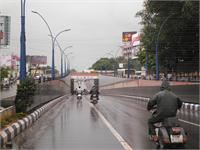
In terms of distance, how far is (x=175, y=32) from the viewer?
1721 inches

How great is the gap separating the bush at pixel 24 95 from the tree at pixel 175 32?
17487 millimetres

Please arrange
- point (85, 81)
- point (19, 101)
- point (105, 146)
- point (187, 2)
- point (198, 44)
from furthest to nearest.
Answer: point (85, 81), point (198, 44), point (187, 2), point (19, 101), point (105, 146)

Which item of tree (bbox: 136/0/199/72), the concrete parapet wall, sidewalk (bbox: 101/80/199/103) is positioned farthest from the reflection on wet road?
tree (bbox: 136/0/199/72)

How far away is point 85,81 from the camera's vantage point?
89188 millimetres

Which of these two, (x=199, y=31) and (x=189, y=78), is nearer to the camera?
(x=199, y=31)

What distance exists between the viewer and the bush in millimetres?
19859

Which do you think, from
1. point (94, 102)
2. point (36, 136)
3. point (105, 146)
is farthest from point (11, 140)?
point (94, 102)

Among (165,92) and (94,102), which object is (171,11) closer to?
(94,102)

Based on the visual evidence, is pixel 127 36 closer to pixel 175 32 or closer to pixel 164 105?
pixel 175 32

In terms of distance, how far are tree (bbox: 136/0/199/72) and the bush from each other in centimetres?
1749

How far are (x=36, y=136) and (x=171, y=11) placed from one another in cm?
2810

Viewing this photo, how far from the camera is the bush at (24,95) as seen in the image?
65.2ft

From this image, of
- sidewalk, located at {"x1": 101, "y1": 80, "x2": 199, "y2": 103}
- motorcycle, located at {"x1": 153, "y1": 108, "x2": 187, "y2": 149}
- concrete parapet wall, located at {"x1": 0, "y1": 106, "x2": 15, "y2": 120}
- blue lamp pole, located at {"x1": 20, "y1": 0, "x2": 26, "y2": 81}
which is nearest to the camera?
motorcycle, located at {"x1": 153, "y1": 108, "x2": 187, "y2": 149}

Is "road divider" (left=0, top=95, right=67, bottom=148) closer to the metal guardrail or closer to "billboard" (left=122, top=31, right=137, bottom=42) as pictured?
the metal guardrail
